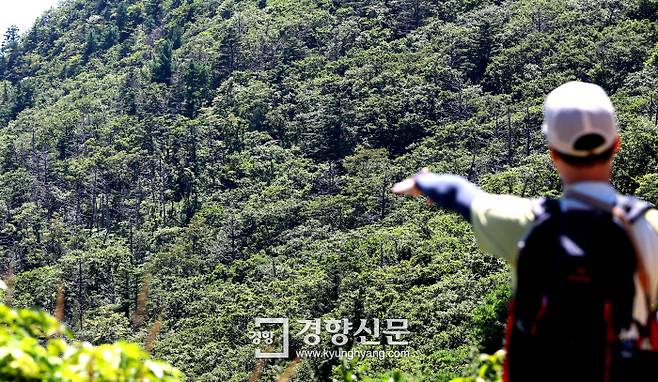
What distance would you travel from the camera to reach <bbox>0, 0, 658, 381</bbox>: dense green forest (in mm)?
25266

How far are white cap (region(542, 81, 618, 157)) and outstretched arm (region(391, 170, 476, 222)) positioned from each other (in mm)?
183

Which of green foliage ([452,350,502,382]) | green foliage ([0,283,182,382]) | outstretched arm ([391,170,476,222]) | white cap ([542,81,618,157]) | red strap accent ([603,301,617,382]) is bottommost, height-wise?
green foliage ([452,350,502,382])

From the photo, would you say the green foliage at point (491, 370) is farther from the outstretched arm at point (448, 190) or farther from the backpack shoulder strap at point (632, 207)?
the backpack shoulder strap at point (632, 207)

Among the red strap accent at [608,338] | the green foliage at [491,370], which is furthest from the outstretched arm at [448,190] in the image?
the green foliage at [491,370]

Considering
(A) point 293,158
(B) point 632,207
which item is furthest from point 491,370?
(A) point 293,158

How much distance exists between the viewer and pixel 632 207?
3.73 ft

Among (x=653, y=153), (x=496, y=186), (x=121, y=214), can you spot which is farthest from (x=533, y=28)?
(x=653, y=153)

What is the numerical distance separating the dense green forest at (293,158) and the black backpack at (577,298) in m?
12.8

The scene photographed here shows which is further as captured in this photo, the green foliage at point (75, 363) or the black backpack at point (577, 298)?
the green foliage at point (75, 363)

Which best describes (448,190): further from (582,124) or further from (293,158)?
(293,158)

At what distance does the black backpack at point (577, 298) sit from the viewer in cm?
106

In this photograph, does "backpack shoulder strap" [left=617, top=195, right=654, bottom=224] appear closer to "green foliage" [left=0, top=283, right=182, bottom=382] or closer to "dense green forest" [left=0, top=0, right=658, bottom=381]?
"green foliage" [left=0, top=283, right=182, bottom=382]

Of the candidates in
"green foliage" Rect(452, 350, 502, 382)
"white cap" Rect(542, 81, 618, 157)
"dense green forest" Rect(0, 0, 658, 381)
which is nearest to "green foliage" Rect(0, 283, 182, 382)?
"green foliage" Rect(452, 350, 502, 382)

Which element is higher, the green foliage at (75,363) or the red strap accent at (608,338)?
the red strap accent at (608,338)
